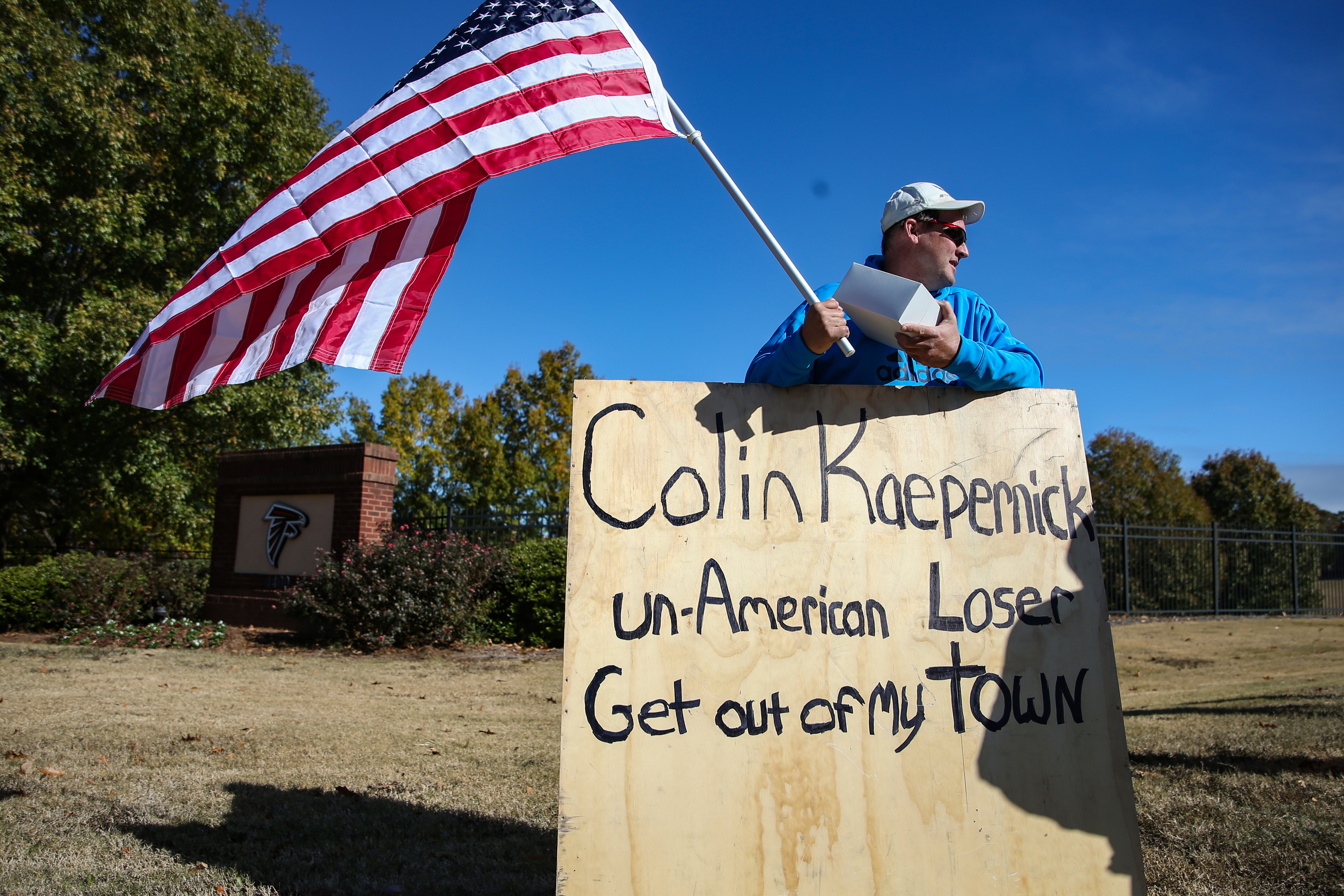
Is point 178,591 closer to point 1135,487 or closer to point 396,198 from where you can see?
point 396,198

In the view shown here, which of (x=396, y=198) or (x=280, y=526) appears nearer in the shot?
(x=396, y=198)

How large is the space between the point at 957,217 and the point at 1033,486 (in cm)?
80

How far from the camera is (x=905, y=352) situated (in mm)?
2229

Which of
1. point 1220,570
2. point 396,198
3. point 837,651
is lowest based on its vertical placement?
point 837,651

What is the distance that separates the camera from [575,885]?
74.9 inches

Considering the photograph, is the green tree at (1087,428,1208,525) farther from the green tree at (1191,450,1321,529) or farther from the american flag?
the american flag

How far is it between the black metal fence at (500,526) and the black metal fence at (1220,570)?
10.4 metres

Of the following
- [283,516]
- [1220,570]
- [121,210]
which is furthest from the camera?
[1220,570]

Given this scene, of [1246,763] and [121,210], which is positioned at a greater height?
[121,210]

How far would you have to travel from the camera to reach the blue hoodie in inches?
89.7

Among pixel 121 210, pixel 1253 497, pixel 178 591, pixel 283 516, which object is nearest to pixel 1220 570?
pixel 1253 497

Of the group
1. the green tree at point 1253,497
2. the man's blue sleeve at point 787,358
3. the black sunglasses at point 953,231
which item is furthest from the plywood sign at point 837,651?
the green tree at point 1253,497

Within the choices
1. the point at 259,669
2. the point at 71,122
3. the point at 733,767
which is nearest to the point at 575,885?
the point at 733,767

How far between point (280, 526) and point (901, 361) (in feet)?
41.6
